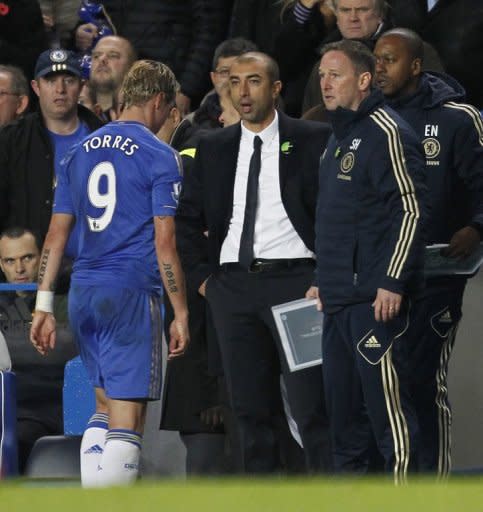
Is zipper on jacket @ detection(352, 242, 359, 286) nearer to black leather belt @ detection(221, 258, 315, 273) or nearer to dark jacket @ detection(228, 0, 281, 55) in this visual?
black leather belt @ detection(221, 258, 315, 273)

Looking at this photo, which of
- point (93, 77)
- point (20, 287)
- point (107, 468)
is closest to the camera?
point (107, 468)

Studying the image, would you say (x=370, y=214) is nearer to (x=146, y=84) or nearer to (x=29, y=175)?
(x=146, y=84)

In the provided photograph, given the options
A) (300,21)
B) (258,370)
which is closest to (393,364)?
(258,370)

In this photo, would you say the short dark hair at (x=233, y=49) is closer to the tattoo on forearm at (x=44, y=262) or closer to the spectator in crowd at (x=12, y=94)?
the spectator in crowd at (x=12, y=94)

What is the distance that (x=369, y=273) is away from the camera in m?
5.84

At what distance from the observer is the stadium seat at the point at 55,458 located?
7.04m

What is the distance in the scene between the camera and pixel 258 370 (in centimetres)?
631

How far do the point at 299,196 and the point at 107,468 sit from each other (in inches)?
60.6

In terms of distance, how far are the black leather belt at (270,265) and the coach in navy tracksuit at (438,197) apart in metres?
0.59

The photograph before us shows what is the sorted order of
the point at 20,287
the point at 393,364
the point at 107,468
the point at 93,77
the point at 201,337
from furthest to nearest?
the point at 93,77
the point at 20,287
the point at 201,337
the point at 107,468
the point at 393,364

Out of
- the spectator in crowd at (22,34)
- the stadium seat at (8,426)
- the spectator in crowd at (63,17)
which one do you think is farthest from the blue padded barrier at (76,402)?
the spectator in crowd at (63,17)

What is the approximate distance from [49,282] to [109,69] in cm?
334

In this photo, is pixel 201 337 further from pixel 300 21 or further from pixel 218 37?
pixel 218 37

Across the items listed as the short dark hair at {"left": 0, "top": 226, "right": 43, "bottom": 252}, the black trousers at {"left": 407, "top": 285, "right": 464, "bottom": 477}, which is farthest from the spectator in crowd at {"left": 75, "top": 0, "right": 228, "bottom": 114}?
the black trousers at {"left": 407, "top": 285, "right": 464, "bottom": 477}
